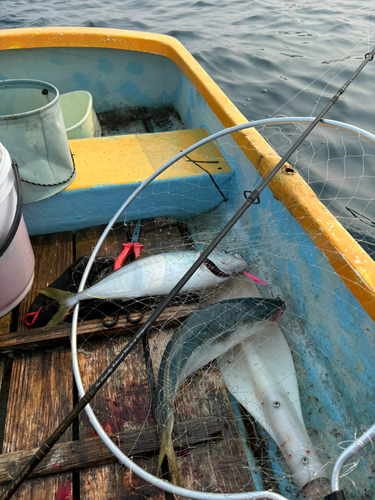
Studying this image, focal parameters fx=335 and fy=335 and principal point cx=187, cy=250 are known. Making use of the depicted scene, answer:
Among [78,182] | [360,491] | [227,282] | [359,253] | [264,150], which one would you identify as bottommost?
[360,491]

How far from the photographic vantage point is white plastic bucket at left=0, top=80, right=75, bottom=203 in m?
2.58

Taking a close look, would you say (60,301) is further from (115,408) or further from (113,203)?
(113,203)

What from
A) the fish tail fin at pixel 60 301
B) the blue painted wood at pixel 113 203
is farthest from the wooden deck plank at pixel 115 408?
the blue painted wood at pixel 113 203

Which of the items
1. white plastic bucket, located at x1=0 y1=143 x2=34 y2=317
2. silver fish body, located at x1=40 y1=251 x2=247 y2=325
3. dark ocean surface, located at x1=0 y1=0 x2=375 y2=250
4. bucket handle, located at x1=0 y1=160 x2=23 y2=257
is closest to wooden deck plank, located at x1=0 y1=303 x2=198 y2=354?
silver fish body, located at x1=40 y1=251 x2=247 y2=325

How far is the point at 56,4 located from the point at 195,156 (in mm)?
11779

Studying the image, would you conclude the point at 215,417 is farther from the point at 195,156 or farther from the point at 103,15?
the point at 103,15

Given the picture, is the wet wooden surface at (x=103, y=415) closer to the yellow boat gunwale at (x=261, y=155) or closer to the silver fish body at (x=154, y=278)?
the silver fish body at (x=154, y=278)

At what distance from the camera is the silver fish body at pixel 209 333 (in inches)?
89.0

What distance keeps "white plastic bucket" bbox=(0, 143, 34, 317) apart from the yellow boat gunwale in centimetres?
189

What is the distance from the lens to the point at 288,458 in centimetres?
201

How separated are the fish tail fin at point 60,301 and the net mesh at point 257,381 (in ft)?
0.87

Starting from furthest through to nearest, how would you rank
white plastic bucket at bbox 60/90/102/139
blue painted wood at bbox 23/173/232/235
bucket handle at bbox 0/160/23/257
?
1. white plastic bucket at bbox 60/90/102/139
2. blue painted wood at bbox 23/173/232/235
3. bucket handle at bbox 0/160/23/257

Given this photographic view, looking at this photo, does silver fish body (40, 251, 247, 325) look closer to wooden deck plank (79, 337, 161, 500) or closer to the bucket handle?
wooden deck plank (79, 337, 161, 500)

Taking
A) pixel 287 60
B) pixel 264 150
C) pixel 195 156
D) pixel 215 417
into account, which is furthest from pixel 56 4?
pixel 215 417
